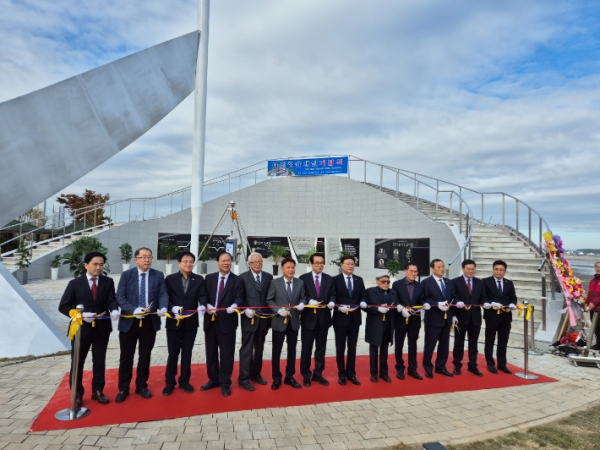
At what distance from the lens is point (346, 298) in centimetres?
459

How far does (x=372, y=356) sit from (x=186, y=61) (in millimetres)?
7352

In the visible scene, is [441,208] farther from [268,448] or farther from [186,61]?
[268,448]

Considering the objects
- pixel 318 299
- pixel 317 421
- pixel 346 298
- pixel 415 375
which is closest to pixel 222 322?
pixel 318 299

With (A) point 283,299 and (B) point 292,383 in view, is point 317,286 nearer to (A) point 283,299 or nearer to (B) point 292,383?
(A) point 283,299

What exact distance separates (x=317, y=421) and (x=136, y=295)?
2.20m

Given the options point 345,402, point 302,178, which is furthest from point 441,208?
point 345,402

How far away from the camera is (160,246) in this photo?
18219 millimetres

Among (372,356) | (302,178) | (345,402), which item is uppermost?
(302,178)

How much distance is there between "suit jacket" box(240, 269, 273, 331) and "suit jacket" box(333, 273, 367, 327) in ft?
2.79

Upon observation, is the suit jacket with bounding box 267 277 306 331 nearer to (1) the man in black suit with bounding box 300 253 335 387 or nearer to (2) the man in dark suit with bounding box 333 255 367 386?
(1) the man in black suit with bounding box 300 253 335 387

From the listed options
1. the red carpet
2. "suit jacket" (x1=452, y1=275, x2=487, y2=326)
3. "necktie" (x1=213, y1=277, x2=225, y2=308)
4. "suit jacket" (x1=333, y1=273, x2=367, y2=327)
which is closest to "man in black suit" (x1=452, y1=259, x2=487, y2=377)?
"suit jacket" (x1=452, y1=275, x2=487, y2=326)

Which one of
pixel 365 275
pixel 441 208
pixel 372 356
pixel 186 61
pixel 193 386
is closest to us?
pixel 193 386

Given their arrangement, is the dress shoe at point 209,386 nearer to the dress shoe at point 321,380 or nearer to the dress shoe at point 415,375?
the dress shoe at point 321,380

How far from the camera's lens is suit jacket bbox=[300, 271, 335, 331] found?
4.38m
